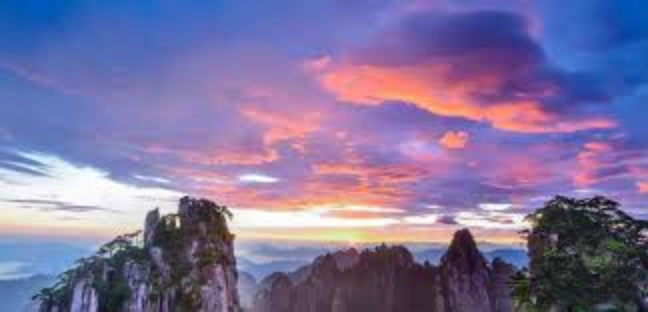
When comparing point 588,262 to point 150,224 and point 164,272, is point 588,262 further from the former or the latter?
point 150,224

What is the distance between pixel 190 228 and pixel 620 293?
84368mm

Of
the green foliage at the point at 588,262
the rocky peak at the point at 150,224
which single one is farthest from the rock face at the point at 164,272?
the green foliage at the point at 588,262

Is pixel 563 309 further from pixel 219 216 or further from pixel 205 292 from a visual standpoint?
pixel 219 216

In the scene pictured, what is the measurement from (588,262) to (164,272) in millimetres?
75159

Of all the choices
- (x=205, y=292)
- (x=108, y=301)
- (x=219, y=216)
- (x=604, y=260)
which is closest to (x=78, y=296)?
(x=108, y=301)

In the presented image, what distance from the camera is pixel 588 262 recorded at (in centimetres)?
5453

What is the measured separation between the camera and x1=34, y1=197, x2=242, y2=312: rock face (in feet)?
323

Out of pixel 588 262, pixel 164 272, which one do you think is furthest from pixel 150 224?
pixel 588 262

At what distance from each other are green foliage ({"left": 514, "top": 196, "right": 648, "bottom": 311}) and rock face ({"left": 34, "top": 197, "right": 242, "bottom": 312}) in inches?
2555

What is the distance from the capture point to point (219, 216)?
A: 130375mm

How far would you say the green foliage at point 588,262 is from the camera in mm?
52312

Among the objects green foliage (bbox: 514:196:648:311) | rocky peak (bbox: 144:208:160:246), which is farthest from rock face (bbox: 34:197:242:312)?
green foliage (bbox: 514:196:648:311)

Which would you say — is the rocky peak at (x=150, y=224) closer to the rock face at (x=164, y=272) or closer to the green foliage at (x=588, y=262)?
the rock face at (x=164, y=272)

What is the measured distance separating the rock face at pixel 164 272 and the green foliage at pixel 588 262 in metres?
64.9
